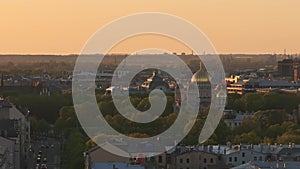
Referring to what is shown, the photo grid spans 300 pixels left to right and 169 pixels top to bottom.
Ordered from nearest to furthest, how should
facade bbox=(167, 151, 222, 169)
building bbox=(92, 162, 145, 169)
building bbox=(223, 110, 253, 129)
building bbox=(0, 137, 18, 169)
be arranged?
1. building bbox=(0, 137, 18, 169)
2. building bbox=(92, 162, 145, 169)
3. facade bbox=(167, 151, 222, 169)
4. building bbox=(223, 110, 253, 129)

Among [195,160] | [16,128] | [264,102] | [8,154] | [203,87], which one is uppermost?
[203,87]

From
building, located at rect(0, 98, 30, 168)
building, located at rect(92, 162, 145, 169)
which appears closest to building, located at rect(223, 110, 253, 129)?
building, located at rect(0, 98, 30, 168)

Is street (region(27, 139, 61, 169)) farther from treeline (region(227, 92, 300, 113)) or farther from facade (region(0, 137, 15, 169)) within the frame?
treeline (region(227, 92, 300, 113))

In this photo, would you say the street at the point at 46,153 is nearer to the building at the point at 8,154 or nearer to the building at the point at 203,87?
the building at the point at 8,154

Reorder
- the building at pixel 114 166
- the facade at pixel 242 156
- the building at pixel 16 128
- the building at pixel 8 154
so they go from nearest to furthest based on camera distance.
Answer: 1. the building at pixel 8 154
2. the building at pixel 114 166
3. the facade at pixel 242 156
4. the building at pixel 16 128

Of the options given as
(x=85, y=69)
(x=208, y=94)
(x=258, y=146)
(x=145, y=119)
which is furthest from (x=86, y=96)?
(x=85, y=69)

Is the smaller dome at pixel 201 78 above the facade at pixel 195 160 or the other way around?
above

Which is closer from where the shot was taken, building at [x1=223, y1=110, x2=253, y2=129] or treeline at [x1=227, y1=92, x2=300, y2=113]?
building at [x1=223, y1=110, x2=253, y2=129]

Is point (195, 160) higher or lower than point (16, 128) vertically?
lower

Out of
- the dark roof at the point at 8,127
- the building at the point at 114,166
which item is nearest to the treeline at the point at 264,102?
the dark roof at the point at 8,127

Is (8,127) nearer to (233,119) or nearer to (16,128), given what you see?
(16,128)

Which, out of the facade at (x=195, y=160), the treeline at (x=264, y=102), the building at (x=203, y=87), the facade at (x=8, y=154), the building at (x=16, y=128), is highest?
the building at (x=203, y=87)

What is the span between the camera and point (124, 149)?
4938 cm

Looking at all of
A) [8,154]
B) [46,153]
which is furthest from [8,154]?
[46,153]
